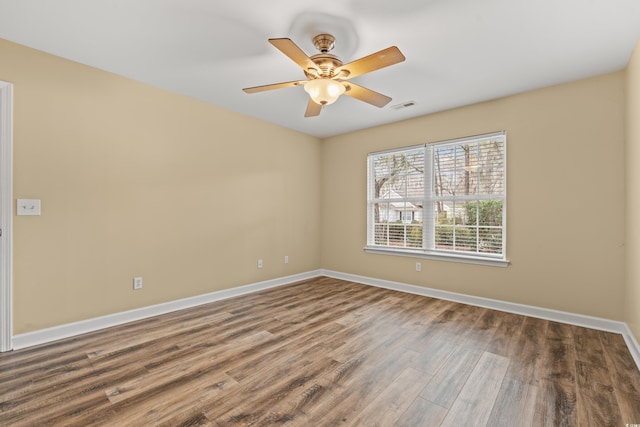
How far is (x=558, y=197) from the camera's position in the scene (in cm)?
312

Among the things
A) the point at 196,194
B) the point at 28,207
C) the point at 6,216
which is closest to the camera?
the point at 6,216

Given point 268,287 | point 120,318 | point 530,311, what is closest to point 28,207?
point 120,318

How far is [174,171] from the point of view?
3.43 meters

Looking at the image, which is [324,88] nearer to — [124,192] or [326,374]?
[326,374]

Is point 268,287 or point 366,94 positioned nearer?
point 366,94

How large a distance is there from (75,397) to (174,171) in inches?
91.0

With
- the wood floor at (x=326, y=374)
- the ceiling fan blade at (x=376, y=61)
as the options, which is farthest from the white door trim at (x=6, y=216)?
the ceiling fan blade at (x=376, y=61)

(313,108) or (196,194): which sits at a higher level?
(313,108)

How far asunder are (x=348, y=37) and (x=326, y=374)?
101 inches

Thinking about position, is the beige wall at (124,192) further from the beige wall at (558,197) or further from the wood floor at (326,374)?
the beige wall at (558,197)

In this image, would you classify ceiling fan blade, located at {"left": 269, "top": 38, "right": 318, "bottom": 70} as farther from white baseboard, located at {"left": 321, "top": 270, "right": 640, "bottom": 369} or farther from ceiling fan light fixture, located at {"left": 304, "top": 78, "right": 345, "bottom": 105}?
white baseboard, located at {"left": 321, "top": 270, "right": 640, "bottom": 369}

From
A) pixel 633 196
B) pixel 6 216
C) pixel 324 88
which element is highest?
pixel 324 88

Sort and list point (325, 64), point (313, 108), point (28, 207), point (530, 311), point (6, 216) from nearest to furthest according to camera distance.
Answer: point (325, 64) < point (6, 216) < point (28, 207) < point (313, 108) < point (530, 311)

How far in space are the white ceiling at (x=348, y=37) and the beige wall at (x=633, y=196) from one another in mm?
A: 294
